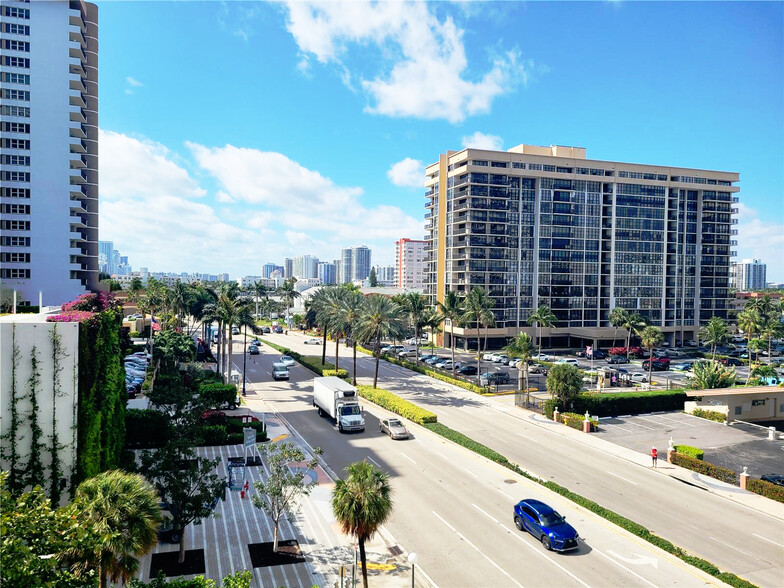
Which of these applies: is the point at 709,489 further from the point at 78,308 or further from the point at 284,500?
the point at 78,308

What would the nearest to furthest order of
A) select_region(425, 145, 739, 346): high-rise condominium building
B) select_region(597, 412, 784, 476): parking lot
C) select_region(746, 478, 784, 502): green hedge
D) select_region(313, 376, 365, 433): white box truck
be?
select_region(746, 478, 784, 502): green hedge
select_region(597, 412, 784, 476): parking lot
select_region(313, 376, 365, 433): white box truck
select_region(425, 145, 739, 346): high-rise condominium building

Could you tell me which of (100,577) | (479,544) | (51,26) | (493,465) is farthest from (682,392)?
(51,26)

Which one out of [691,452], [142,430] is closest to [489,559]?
[691,452]

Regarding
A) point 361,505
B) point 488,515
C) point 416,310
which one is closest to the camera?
point 361,505

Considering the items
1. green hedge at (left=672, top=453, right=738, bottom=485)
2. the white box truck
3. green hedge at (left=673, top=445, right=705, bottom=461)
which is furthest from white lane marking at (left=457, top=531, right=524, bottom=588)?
green hedge at (left=673, top=445, right=705, bottom=461)

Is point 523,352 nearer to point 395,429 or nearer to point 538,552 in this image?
point 395,429

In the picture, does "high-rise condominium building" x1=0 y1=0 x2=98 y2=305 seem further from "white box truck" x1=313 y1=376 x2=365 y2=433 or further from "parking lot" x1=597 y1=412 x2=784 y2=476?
"parking lot" x1=597 y1=412 x2=784 y2=476
